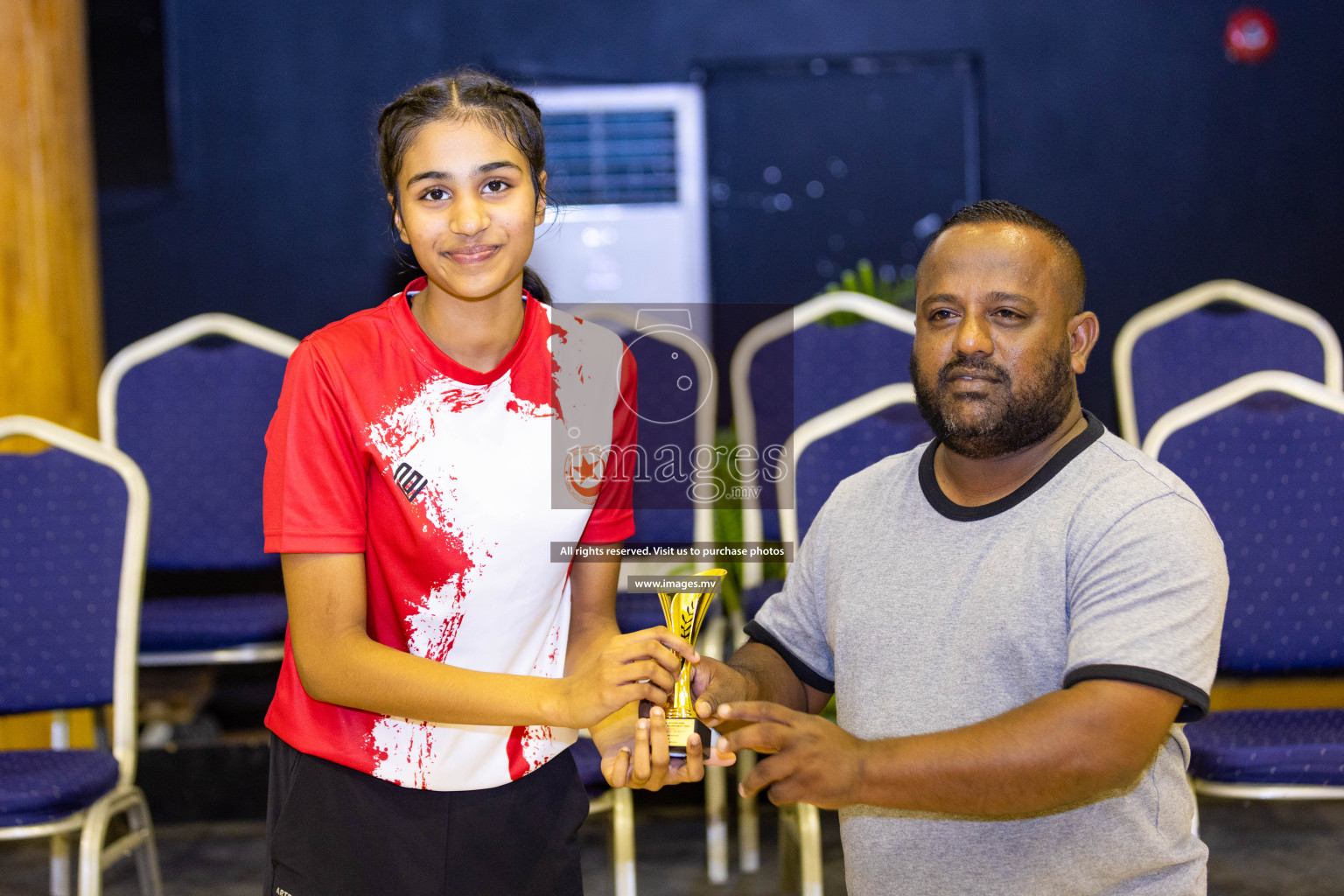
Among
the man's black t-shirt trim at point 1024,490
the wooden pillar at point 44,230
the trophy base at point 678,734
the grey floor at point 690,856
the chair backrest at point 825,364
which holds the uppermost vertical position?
the wooden pillar at point 44,230

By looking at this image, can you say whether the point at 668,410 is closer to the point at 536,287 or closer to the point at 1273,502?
the point at 536,287

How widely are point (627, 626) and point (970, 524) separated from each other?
4.18ft

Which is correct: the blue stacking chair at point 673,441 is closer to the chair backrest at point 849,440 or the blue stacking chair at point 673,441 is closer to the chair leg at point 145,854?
the chair backrest at point 849,440

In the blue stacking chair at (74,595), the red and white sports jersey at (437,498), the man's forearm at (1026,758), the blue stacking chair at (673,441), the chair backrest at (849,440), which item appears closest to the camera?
the man's forearm at (1026,758)

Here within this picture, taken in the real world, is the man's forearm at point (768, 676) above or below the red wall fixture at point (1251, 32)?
below

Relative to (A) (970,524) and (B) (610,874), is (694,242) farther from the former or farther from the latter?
(A) (970,524)

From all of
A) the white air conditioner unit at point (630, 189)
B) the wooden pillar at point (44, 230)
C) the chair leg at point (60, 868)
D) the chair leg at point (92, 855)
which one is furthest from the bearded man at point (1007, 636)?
the white air conditioner unit at point (630, 189)

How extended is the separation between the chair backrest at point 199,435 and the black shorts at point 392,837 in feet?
5.52

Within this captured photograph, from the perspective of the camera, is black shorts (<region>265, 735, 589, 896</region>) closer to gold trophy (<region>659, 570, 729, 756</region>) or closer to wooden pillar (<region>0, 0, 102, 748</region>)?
gold trophy (<region>659, 570, 729, 756</region>)

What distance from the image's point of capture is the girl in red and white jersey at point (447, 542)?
1178 millimetres

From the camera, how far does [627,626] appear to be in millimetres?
2449

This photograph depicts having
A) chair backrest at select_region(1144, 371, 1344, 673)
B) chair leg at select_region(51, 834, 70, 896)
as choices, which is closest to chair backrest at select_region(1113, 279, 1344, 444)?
chair backrest at select_region(1144, 371, 1344, 673)

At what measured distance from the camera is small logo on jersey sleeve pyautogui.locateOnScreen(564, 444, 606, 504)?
1.28m

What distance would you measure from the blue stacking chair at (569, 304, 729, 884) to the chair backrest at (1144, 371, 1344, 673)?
2.91 ft
